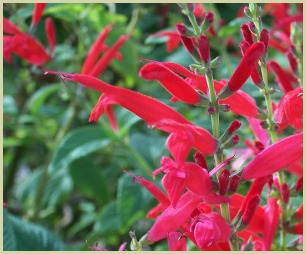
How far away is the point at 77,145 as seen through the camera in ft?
5.52

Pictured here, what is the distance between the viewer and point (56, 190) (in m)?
2.14

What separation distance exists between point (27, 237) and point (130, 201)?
0.31 metres

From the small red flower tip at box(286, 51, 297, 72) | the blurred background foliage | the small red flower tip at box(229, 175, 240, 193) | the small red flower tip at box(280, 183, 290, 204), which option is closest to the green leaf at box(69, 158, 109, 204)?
the blurred background foliage

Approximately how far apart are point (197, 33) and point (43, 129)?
1265mm

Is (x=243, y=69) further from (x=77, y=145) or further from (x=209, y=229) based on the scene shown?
(x=77, y=145)

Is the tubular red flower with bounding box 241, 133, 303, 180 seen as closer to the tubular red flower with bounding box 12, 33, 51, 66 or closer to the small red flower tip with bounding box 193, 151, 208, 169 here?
the small red flower tip with bounding box 193, 151, 208, 169

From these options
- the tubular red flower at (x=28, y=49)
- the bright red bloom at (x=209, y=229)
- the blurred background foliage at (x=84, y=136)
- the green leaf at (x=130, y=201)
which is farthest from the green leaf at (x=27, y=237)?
the bright red bloom at (x=209, y=229)

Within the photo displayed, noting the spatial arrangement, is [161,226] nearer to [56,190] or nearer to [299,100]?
[299,100]

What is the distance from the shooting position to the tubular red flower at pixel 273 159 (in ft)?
2.96

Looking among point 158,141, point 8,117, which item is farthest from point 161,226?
point 8,117

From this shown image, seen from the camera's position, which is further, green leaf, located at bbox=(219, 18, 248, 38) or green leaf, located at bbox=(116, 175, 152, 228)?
green leaf, located at bbox=(219, 18, 248, 38)

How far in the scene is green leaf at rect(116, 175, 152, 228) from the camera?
1556 millimetres

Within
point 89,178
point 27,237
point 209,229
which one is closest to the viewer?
point 209,229

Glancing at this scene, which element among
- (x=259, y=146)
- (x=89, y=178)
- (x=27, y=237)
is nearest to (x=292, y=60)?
(x=259, y=146)
